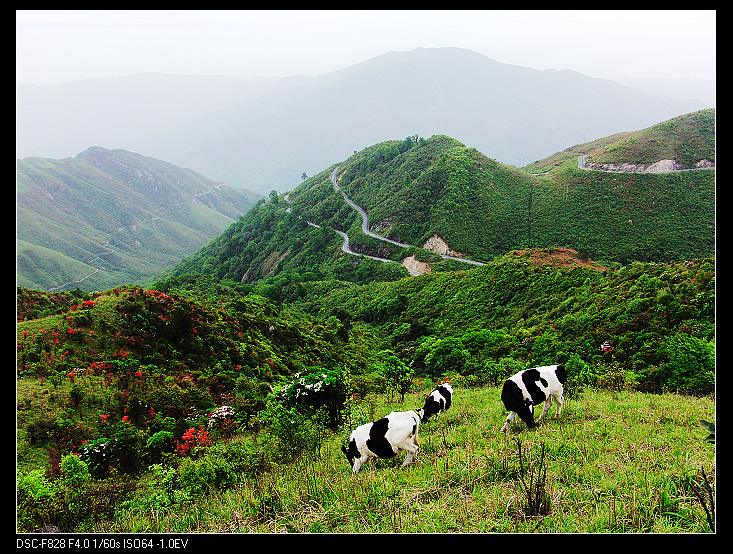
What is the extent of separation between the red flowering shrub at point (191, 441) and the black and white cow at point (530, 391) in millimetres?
8042

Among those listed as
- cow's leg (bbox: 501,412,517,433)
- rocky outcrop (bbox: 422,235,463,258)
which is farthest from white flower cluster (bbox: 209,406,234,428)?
rocky outcrop (bbox: 422,235,463,258)

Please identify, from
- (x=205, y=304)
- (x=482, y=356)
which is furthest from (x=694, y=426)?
(x=205, y=304)

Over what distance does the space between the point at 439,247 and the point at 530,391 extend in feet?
194

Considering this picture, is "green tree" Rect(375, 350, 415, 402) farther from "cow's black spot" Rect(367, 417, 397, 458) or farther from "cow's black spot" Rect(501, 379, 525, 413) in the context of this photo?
"cow's black spot" Rect(367, 417, 397, 458)

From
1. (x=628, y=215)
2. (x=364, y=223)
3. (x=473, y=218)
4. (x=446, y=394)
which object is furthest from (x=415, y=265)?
(x=446, y=394)

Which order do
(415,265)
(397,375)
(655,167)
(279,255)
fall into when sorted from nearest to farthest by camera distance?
(397,375), (415,265), (655,167), (279,255)

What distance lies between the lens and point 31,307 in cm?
2109

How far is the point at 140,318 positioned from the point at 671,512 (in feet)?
62.7

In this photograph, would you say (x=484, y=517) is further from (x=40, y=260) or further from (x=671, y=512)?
(x=40, y=260)

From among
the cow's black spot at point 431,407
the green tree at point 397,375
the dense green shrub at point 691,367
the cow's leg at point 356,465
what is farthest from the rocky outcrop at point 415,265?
the cow's leg at point 356,465

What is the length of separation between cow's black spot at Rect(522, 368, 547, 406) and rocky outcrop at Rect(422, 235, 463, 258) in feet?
183

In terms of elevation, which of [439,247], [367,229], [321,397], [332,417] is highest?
[367,229]

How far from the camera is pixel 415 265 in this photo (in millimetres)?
63938

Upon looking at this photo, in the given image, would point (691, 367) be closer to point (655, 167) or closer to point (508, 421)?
point (508, 421)
